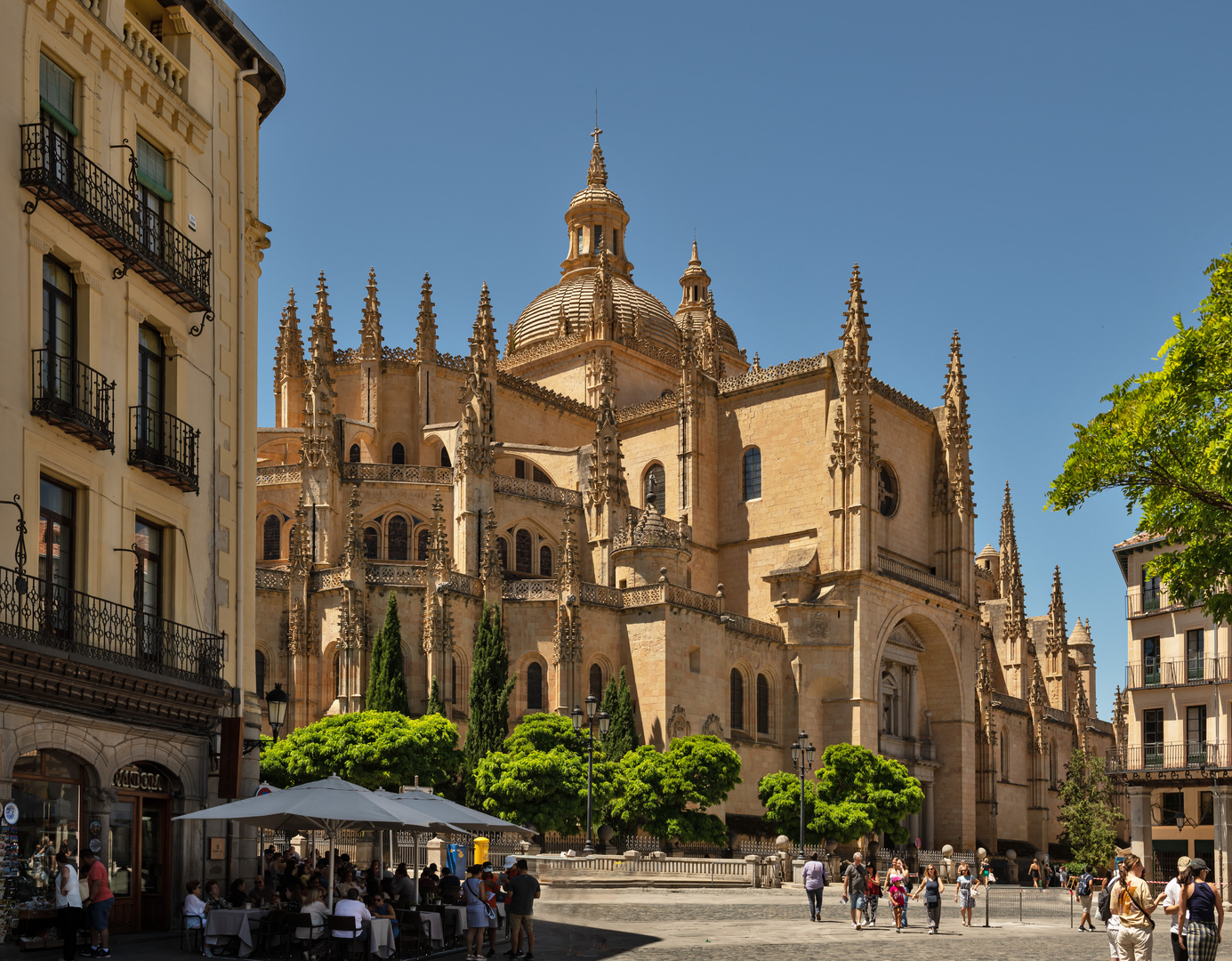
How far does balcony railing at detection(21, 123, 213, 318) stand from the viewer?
16625 mm

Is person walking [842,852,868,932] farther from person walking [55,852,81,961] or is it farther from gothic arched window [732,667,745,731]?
gothic arched window [732,667,745,731]

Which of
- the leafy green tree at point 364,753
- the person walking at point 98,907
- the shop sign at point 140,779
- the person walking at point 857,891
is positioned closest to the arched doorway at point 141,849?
the shop sign at point 140,779

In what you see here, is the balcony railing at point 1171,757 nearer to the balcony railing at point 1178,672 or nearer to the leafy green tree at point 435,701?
the balcony railing at point 1178,672

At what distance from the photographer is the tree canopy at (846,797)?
49688mm

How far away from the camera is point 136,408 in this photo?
18.7 metres

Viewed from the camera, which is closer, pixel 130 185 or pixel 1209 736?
pixel 130 185

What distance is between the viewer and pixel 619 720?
48500 millimetres

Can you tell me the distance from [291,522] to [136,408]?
34443 millimetres

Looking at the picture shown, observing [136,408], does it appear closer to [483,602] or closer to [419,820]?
[419,820]

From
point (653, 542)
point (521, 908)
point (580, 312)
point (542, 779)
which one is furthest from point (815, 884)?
point (580, 312)

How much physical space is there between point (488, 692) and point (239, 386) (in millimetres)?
26225

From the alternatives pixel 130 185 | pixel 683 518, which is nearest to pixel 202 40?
pixel 130 185

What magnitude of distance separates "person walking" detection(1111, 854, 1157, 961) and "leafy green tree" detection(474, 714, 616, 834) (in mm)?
27712

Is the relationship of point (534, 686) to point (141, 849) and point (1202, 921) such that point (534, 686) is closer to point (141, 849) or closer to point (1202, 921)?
point (141, 849)
